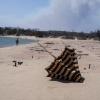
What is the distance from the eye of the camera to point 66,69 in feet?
59.8

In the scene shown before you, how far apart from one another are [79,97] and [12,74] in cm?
782

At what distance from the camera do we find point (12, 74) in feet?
69.0

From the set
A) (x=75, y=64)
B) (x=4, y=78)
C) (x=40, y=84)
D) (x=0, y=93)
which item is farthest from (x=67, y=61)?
(x=0, y=93)

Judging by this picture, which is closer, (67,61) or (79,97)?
(79,97)

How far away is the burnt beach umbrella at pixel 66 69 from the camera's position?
18.2 metres

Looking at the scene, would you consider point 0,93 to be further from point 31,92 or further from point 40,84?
point 40,84

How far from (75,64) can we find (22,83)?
127 inches

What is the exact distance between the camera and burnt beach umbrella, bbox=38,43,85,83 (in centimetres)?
1816

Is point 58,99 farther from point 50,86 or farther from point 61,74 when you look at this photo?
point 61,74

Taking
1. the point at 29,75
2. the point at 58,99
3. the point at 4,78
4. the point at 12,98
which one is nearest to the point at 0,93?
the point at 12,98

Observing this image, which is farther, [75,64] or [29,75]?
[29,75]

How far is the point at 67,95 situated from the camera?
47.5 feet

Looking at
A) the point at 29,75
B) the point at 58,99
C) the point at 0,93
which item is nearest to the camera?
the point at 58,99

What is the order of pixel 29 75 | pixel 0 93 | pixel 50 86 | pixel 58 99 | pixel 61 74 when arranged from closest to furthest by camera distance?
pixel 58 99 → pixel 0 93 → pixel 50 86 → pixel 61 74 → pixel 29 75
